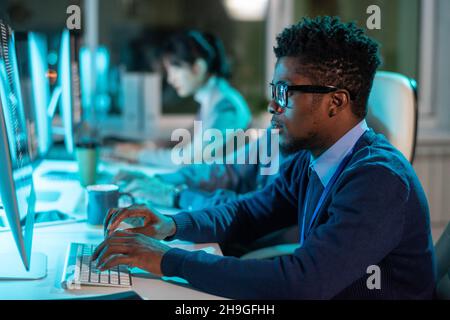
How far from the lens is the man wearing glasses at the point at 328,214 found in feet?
3.60

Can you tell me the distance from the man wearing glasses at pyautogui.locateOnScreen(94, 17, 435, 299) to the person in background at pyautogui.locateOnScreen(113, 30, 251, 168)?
1.34m

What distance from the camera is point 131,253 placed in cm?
119

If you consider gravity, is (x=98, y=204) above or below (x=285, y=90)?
below

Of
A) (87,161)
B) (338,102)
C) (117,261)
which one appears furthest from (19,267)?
(87,161)

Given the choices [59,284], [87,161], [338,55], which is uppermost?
[338,55]

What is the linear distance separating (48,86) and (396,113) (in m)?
1.24

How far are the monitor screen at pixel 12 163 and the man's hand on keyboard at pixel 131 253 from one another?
0.48 feet

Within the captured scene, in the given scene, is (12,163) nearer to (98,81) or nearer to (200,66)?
(200,66)

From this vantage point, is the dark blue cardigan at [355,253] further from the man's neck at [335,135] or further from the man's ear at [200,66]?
the man's ear at [200,66]

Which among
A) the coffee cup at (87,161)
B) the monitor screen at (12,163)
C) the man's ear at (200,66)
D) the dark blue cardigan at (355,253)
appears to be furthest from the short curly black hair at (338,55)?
the man's ear at (200,66)

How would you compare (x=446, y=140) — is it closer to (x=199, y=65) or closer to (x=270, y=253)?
(x=199, y=65)

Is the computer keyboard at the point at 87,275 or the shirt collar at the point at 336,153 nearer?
the computer keyboard at the point at 87,275

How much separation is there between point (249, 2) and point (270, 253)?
2.91 m

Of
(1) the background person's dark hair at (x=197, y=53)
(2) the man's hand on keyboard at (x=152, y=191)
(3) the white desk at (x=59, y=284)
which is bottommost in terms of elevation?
(3) the white desk at (x=59, y=284)
